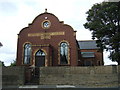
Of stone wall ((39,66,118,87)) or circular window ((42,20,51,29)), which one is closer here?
stone wall ((39,66,118,87))

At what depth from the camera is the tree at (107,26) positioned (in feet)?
73.1

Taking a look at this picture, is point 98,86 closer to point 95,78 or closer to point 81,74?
point 95,78

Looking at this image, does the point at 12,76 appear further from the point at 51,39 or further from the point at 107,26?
the point at 107,26

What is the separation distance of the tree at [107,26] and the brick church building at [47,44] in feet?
10.8

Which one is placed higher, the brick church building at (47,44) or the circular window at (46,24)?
the circular window at (46,24)

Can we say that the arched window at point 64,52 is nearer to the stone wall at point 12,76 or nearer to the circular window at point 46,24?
the circular window at point 46,24

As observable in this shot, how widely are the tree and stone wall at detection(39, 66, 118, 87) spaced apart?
12.9 feet

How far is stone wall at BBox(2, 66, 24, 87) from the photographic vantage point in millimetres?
19164

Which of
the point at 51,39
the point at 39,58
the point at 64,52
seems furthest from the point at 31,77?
the point at 51,39

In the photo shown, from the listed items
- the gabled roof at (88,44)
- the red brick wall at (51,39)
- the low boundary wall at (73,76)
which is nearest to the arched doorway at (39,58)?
the red brick wall at (51,39)

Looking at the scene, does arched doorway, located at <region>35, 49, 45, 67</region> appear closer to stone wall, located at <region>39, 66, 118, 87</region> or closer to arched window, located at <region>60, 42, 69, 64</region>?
arched window, located at <region>60, 42, 69, 64</region>

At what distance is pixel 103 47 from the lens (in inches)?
939

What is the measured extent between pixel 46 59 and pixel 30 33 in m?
5.90

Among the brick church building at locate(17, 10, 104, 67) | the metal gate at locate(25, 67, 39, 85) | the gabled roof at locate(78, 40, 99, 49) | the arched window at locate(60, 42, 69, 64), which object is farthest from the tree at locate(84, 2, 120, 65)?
the gabled roof at locate(78, 40, 99, 49)
